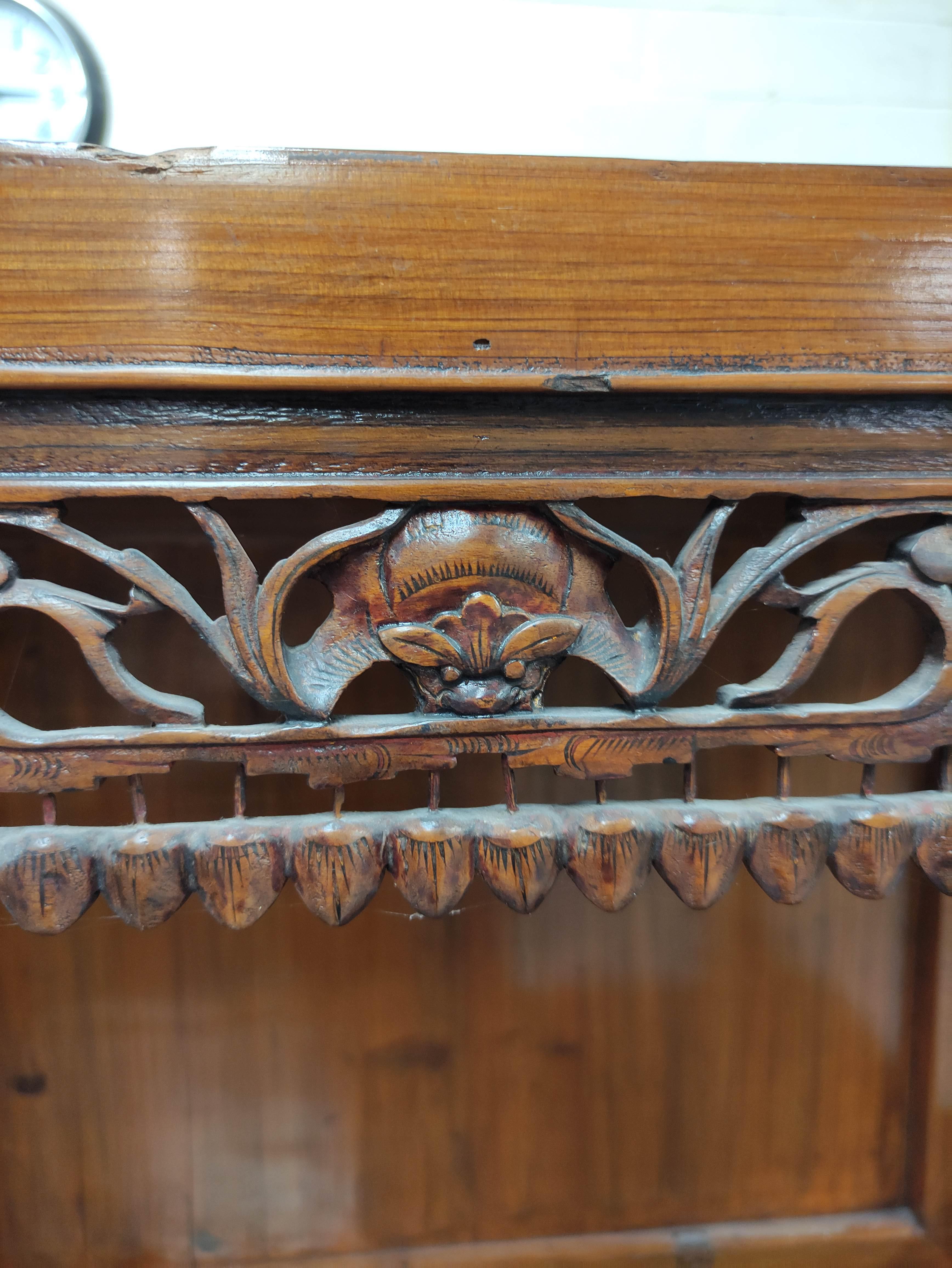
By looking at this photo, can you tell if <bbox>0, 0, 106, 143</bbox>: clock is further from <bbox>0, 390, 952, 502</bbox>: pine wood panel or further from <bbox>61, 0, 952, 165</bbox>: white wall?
<bbox>0, 390, 952, 502</bbox>: pine wood panel

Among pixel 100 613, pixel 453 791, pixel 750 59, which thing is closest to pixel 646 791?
pixel 453 791

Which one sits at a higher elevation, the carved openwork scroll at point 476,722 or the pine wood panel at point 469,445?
the pine wood panel at point 469,445

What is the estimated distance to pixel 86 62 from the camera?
456 millimetres

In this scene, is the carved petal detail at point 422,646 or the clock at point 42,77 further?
the clock at point 42,77

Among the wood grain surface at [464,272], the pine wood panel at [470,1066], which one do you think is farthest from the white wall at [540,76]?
the pine wood panel at [470,1066]

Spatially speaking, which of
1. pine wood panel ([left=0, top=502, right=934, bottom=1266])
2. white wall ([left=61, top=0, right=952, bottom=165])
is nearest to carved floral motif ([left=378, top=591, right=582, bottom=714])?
pine wood panel ([left=0, top=502, right=934, bottom=1266])

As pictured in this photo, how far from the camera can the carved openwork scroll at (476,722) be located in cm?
31

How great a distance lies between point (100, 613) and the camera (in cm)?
31

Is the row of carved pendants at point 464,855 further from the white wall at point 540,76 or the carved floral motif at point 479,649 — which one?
the white wall at point 540,76

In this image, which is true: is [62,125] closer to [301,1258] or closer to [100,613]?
[100,613]

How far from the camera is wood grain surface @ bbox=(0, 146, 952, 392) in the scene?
0.28 metres

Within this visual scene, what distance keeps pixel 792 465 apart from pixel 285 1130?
1.84ft

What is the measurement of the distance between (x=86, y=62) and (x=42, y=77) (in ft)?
0.09

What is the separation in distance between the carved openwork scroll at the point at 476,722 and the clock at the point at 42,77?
1.05ft
